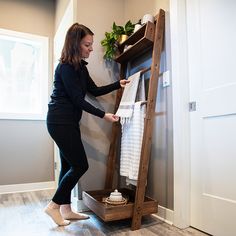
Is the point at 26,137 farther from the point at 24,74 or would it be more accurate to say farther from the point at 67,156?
the point at 67,156

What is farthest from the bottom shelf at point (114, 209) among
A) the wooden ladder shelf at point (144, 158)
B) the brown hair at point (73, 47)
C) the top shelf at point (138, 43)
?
the top shelf at point (138, 43)

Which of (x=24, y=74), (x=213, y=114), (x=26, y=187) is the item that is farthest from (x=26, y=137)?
(x=213, y=114)

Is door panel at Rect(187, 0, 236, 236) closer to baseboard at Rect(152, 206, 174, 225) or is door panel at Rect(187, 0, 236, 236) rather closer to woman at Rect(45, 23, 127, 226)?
baseboard at Rect(152, 206, 174, 225)

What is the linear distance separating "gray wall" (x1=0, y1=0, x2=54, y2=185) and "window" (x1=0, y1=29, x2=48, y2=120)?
0.09 m

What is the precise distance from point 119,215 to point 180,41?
1.22m

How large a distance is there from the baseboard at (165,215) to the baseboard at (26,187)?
5.10 feet

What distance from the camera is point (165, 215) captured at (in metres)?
1.65

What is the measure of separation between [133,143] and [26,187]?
1638 mm

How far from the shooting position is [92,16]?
82.4 inches

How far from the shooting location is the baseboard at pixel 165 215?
1596 millimetres

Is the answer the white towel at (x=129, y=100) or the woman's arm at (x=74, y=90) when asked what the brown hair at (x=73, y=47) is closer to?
the woman's arm at (x=74, y=90)

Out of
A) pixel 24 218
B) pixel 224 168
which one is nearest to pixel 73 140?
pixel 24 218

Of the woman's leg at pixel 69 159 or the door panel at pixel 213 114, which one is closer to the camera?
the door panel at pixel 213 114

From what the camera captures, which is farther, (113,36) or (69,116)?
(113,36)
